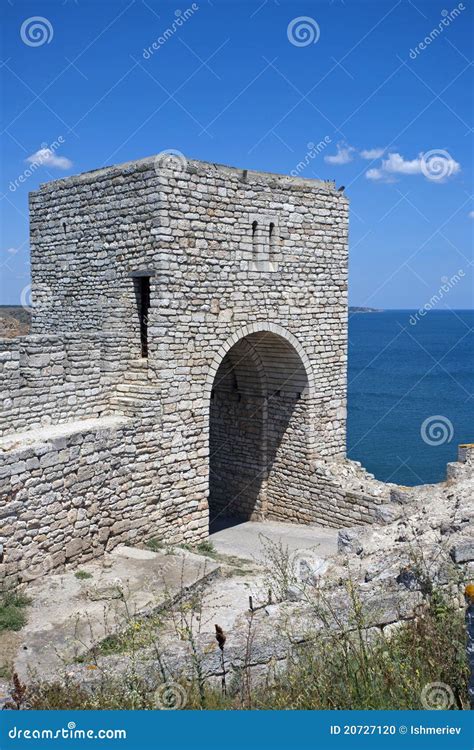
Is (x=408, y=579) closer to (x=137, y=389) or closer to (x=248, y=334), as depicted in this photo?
(x=137, y=389)

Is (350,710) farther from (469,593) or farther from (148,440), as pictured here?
(148,440)

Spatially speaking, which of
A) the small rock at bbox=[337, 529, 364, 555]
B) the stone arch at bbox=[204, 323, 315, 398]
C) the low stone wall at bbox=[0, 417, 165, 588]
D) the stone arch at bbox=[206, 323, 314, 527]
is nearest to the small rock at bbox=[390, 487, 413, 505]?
the stone arch at bbox=[206, 323, 314, 527]

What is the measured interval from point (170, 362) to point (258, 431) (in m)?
3.84

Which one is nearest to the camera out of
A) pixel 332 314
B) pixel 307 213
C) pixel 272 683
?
pixel 272 683

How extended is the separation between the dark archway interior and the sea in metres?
3.70

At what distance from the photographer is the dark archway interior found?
12883 millimetres

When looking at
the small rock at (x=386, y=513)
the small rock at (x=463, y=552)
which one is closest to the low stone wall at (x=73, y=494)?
the small rock at (x=386, y=513)

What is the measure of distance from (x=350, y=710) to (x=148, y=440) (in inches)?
260

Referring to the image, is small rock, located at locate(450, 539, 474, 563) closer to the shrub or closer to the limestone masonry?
the shrub

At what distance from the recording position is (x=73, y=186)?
448 inches

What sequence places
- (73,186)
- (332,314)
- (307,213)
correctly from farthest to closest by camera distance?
(332,314)
(307,213)
(73,186)

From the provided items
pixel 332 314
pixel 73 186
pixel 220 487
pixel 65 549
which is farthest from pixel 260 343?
pixel 65 549

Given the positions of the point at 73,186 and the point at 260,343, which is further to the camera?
the point at 260,343

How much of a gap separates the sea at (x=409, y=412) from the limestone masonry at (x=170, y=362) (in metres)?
3.73
